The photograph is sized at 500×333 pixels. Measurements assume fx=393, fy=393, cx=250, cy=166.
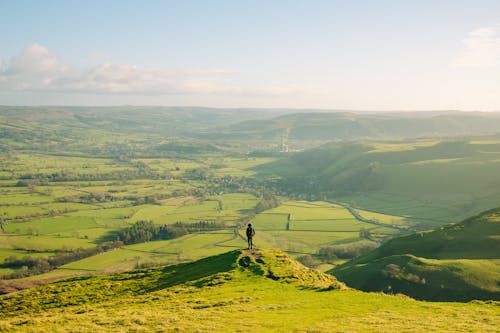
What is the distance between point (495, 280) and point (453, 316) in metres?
38.8

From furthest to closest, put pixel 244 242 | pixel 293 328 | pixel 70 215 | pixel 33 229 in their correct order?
pixel 70 215 < pixel 33 229 < pixel 244 242 < pixel 293 328

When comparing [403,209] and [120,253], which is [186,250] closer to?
[120,253]

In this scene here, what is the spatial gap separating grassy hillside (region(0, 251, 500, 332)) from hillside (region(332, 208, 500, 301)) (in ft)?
71.7

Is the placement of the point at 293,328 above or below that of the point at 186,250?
above

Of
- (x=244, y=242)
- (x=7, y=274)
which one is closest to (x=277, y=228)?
(x=244, y=242)

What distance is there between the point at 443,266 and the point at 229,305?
48194 mm

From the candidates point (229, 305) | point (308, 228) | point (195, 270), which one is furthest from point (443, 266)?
point (308, 228)

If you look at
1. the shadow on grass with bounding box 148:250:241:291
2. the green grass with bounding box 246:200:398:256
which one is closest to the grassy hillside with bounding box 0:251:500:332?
the shadow on grass with bounding box 148:250:241:291

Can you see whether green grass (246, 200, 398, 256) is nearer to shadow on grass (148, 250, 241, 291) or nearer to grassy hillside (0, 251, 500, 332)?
shadow on grass (148, 250, 241, 291)

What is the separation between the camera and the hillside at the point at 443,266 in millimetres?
64312

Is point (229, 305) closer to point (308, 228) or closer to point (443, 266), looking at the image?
point (443, 266)

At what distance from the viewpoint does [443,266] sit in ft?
232

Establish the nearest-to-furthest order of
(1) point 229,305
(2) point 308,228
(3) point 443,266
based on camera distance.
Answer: (1) point 229,305
(3) point 443,266
(2) point 308,228

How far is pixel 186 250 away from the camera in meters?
130
